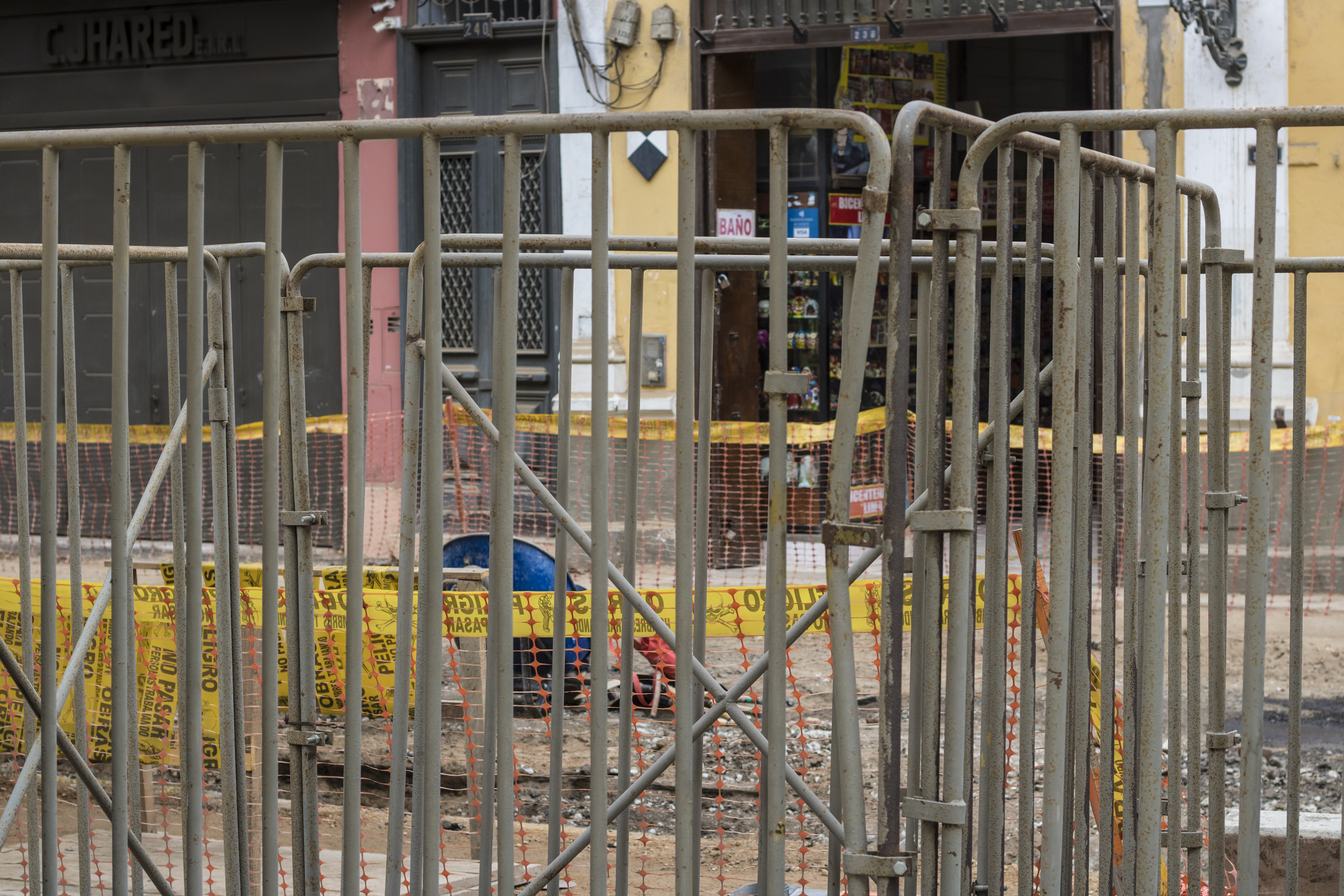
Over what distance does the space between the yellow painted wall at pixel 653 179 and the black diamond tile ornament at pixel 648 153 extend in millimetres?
36

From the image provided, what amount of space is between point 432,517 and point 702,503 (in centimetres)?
89

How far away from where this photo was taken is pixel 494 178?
11.6 metres

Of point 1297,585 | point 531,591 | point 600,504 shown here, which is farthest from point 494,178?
point 600,504

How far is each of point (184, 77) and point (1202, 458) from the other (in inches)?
347

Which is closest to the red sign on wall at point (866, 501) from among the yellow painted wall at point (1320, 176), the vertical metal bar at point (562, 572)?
the yellow painted wall at point (1320, 176)

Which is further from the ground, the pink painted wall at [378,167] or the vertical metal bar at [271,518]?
the pink painted wall at [378,167]

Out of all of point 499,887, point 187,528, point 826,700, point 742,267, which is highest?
point 742,267

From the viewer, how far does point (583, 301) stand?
36.5ft

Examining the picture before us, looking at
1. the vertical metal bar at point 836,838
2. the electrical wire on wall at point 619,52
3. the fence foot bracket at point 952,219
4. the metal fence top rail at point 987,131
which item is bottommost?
the vertical metal bar at point 836,838

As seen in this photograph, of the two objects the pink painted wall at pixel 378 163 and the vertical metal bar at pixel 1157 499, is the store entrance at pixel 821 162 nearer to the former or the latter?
the pink painted wall at pixel 378 163

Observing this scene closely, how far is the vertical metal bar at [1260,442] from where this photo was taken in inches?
105

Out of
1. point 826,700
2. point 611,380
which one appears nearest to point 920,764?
point 826,700

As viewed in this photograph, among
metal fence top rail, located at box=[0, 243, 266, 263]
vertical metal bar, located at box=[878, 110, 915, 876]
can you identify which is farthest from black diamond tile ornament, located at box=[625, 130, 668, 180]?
vertical metal bar, located at box=[878, 110, 915, 876]

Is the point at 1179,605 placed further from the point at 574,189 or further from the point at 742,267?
the point at 574,189
